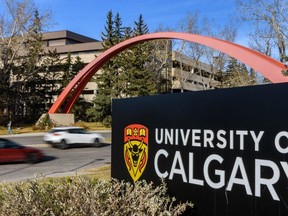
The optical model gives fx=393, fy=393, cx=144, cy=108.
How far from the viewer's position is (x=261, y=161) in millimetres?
3725

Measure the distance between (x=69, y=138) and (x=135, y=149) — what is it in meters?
19.8

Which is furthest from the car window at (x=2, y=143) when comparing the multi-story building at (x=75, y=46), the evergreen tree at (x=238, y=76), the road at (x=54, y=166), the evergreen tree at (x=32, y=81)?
the multi-story building at (x=75, y=46)

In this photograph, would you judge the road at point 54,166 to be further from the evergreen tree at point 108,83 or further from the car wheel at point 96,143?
the evergreen tree at point 108,83

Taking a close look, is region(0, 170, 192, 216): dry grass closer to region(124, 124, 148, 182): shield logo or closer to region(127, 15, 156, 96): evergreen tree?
region(124, 124, 148, 182): shield logo

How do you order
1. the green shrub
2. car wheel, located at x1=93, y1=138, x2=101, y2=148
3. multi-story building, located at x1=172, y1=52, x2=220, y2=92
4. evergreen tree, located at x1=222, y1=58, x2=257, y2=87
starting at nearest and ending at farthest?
1. car wheel, located at x1=93, y1=138, x2=101, y2=148
2. the green shrub
3. evergreen tree, located at x1=222, y1=58, x2=257, y2=87
4. multi-story building, located at x1=172, y1=52, x2=220, y2=92

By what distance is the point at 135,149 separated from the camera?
5.54 m

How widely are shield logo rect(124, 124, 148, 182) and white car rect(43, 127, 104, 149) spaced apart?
1961cm

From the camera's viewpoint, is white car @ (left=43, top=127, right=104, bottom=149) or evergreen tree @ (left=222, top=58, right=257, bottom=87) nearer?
white car @ (left=43, top=127, right=104, bottom=149)

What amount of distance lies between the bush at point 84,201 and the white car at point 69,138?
20062 millimetres

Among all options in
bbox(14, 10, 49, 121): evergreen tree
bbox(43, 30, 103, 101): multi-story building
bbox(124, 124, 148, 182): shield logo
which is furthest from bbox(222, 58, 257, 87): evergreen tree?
bbox(124, 124, 148, 182): shield logo

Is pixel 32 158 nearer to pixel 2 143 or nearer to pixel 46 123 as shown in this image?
pixel 2 143

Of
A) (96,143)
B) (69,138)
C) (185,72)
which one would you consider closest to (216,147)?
(69,138)

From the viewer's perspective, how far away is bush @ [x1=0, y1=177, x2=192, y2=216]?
427 centimetres

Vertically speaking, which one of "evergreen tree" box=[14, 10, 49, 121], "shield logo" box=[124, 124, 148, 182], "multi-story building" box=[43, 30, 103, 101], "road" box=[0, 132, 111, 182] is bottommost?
"road" box=[0, 132, 111, 182]
